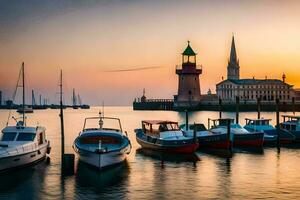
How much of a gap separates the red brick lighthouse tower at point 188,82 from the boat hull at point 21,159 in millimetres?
115173

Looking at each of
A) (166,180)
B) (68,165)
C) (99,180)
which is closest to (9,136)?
(68,165)

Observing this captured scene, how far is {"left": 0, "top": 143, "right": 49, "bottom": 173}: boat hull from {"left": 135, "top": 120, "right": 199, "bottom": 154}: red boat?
11.3 m

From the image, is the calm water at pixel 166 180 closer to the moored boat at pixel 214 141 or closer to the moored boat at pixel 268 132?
the moored boat at pixel 214 141

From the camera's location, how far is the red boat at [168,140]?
137 feet

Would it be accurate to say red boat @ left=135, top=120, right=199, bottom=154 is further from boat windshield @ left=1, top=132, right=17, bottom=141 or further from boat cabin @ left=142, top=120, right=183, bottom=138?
boat windshield @ left=1, top=132, right=17, bottom=141

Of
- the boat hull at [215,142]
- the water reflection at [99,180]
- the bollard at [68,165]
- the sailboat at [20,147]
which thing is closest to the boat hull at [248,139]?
the boat hull at [215,142]

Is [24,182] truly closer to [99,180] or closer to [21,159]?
[21,159]

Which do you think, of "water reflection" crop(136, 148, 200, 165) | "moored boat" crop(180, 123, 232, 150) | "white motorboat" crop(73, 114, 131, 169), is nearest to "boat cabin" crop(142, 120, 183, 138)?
"water reflection" crop(136, 148, 200, 165)

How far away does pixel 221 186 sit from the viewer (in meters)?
28.9

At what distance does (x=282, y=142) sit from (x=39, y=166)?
2911 centimetres

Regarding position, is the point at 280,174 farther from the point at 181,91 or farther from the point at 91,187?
the point at 181,91

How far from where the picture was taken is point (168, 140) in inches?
1658

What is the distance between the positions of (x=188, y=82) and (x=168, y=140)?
4392 inches

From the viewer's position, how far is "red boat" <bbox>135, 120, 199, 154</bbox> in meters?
41.8
